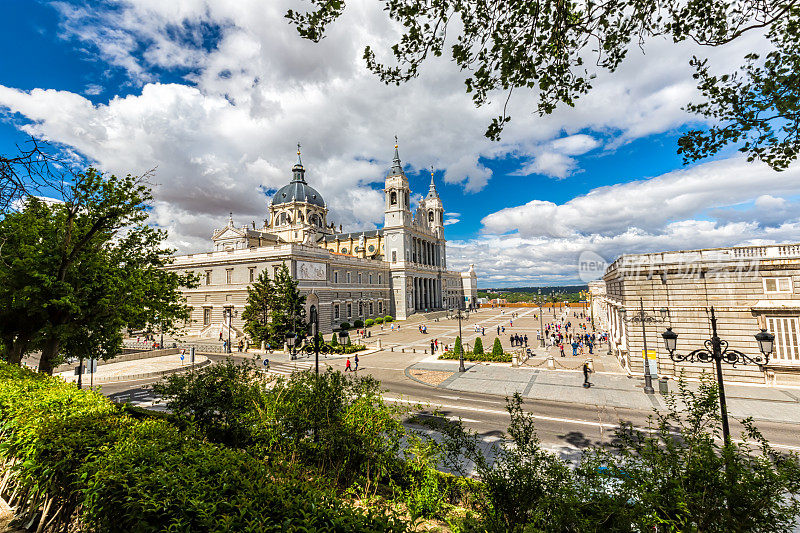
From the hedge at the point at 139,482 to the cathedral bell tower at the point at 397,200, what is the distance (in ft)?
201

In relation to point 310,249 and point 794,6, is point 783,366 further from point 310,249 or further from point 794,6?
point 310,249

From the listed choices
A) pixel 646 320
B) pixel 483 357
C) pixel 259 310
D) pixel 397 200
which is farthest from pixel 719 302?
pixel 397 200

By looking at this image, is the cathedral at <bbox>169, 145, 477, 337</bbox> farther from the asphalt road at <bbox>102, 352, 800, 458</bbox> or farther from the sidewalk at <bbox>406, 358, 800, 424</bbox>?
the asphalt road at <bbox>102, 352, 800, 458</bbox>

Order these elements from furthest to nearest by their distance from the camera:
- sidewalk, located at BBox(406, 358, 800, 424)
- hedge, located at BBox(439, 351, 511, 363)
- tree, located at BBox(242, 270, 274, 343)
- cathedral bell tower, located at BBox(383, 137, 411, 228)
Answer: cathedral bell tower, located at BBox(383, 137, 411, 228), tree, located at BBox(242, 270, 274, 343), hedge, located at BBox(439, 351, 511, 363), sidewalk, located at BBox(406, 358, 800, 424)

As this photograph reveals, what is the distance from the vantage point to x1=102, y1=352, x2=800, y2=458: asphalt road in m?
11.6

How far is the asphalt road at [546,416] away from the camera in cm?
1162

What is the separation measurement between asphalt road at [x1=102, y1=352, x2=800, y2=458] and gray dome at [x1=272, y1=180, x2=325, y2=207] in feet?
177

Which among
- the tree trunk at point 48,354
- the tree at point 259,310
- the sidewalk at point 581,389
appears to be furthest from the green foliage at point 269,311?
the tree trunk at point 48,354

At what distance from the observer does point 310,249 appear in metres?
42.3

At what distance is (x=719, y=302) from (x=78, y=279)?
28.8m

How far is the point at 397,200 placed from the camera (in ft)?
219

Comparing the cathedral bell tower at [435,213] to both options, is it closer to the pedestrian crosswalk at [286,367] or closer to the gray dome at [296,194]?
the gray dome at [296,194]

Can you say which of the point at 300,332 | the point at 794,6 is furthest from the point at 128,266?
the point at 794,6

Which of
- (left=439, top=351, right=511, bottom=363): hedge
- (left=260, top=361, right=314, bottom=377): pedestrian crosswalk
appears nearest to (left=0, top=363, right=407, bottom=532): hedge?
(left=260, top=361, right=314, bottom=377): pedestrian crosswalk
